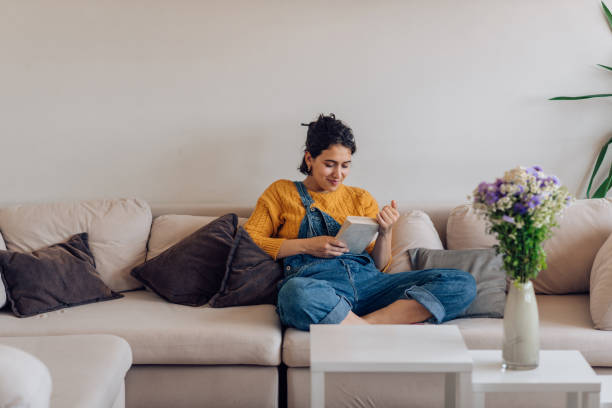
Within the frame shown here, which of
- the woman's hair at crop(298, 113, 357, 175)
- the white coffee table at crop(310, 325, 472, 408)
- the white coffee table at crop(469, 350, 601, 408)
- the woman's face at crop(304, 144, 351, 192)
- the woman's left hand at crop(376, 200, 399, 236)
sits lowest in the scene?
the white coffee table at crop(469, 350, 601, 408)

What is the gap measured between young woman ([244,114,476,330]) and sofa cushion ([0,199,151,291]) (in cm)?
54

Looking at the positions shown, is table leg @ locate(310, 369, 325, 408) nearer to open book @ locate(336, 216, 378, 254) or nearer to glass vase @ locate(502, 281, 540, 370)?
glass vase @ locate(502, 281, 540, 370)

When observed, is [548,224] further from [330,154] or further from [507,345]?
[330,154]

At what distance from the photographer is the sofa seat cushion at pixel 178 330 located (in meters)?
2.07

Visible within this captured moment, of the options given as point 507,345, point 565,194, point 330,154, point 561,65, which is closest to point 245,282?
point 330,154

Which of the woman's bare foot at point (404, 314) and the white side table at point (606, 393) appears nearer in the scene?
the white side table at point (606, 393)

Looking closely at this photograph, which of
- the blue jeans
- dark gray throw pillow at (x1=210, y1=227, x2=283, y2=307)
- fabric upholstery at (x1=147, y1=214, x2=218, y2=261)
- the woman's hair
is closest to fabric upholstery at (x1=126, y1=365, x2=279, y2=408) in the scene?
the blue jeans

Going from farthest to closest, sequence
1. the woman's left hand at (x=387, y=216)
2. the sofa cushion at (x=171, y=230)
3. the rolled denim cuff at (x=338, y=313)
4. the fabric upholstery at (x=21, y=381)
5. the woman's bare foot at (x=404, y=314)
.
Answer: the sofa cushion at (x=171, y=230), the woman's left hand at (x=387, y=216), the woman's bare foot at (x=404, y=314), the rolled denim cuff at (x=338, y=313), the fabric upholstery at (x=21, y=381)

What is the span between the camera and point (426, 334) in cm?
171

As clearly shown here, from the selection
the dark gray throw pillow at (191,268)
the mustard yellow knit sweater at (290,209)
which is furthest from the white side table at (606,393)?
the dark gray throw pillow at (191,268)

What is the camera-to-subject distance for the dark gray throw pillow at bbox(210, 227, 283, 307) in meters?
2.39

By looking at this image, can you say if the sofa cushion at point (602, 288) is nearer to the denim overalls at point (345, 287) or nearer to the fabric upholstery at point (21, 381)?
the denim overalls at point (345, 287)

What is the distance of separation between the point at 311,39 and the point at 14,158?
5.17 ft

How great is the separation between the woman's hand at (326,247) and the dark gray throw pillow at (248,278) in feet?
0.60
